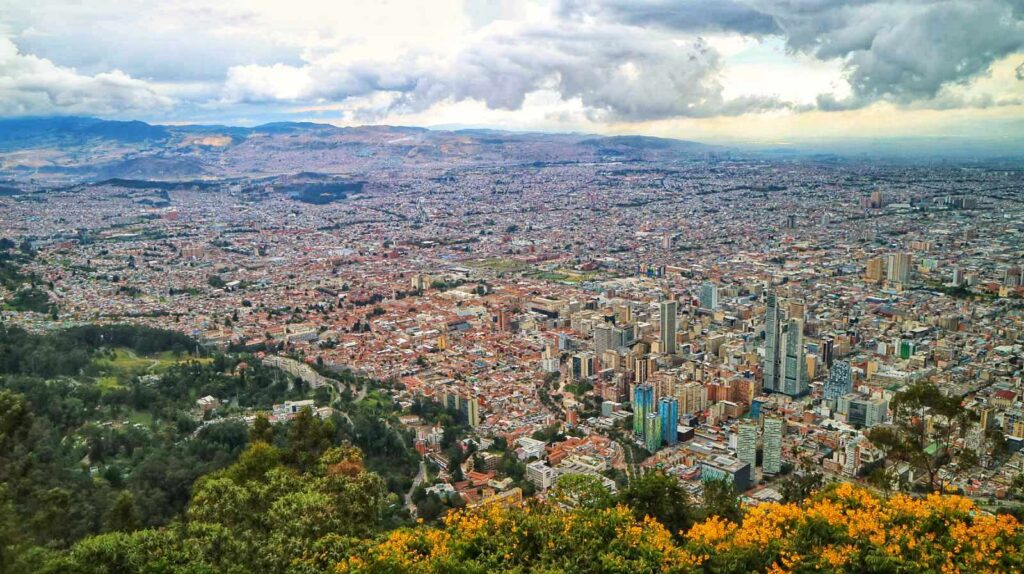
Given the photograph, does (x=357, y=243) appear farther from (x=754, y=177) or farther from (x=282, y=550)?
(x=282, y=550)

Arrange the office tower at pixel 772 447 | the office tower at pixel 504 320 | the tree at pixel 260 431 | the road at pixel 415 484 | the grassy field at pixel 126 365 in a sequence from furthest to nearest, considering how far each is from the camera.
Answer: the office tower at pixel 504 320
the grassy field at pixel 126 365
the office tower at pixel 772 447
the road at pixel 415 484
the tree at pixel 260 431

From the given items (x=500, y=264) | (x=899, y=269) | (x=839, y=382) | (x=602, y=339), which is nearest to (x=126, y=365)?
(x=602, y=339)

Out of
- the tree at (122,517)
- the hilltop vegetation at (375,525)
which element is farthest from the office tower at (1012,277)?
the tree at (122,517)

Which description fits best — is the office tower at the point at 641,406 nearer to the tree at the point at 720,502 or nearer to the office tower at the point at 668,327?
the office tower at the point at 668,327

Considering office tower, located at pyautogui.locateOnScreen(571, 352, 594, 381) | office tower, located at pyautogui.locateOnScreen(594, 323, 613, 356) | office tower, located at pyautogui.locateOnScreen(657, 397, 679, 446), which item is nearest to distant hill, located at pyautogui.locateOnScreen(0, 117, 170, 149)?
office tower, located at pyautogui.locateOnScreen(594, 323, 613, 356)

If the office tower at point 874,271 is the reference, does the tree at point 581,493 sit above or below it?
above

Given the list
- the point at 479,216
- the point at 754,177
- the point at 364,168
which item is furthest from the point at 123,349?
the point at 364,168
